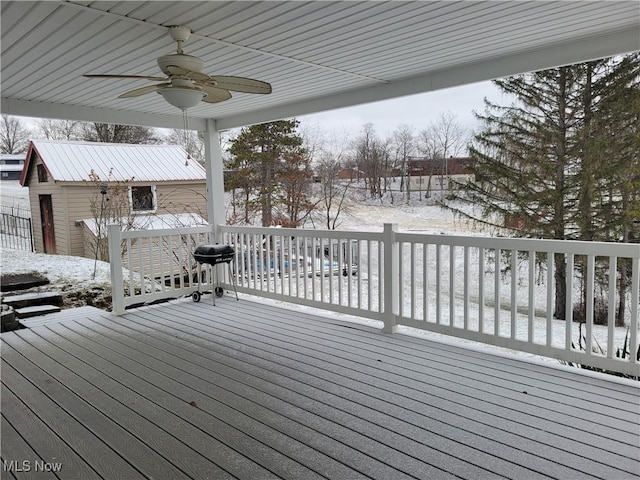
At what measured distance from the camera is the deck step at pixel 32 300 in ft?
18.3

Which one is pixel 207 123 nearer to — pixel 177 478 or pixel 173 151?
pixel 177 478

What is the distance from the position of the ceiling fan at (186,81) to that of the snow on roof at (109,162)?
7.03m

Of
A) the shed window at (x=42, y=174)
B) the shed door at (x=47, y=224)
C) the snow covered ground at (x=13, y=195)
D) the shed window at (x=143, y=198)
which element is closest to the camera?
the shed window at (x=143, y=198)

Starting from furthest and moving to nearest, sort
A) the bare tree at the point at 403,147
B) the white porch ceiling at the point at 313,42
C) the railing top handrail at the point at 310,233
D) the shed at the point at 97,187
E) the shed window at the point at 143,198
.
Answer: the shed window at the point at 143,198 → the shed at the point at 97,187 → the bare tree at the point at 403,147 → the railing top handrail at the point at 310,233 → the white porch ceiling at the point at 313,42

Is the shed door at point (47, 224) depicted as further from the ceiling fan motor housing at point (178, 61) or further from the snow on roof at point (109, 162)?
the ceiling fan motor housing at point (178, 61)

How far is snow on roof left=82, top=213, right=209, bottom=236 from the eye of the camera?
33.2 feet

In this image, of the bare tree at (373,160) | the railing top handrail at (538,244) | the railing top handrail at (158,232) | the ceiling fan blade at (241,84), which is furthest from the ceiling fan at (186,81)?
the bare tree at (373,160)

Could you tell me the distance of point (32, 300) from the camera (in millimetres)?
5766

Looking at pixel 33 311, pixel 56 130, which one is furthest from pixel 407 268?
pixel 56 130

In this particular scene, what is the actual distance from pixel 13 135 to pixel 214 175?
1121 centimetres

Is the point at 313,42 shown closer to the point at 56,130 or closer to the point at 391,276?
the point at 391,276

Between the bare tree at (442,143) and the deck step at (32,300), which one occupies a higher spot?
the bare tree at (442,143)

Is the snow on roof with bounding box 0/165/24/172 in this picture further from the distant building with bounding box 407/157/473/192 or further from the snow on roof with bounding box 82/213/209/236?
the distant building with bounding box 407/157/473/192

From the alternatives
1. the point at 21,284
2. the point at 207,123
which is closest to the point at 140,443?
the point at 207,123
